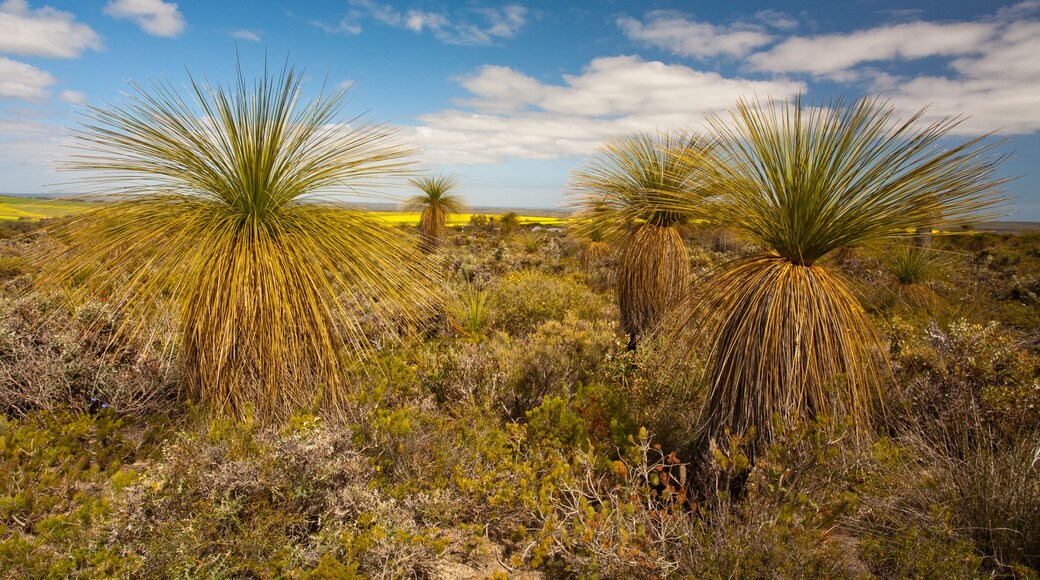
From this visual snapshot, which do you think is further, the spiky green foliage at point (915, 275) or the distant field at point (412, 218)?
the spiky green foliage at point (915, 275)

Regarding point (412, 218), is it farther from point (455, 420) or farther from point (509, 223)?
point (509, 223)

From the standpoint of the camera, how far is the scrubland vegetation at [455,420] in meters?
2.67

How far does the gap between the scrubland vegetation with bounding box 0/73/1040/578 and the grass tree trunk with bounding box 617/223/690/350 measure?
1942 millimetres

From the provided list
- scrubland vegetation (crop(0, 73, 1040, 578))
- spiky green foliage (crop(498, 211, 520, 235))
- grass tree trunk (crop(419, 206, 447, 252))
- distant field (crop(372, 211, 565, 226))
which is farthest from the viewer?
spiky green foliage (crop(498, 211, 520, 235))

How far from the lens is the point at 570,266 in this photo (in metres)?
17.0

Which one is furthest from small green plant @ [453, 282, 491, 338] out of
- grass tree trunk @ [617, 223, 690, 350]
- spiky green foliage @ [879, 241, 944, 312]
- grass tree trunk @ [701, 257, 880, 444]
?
spiky green foliage @ [879, 241, 944, 312]

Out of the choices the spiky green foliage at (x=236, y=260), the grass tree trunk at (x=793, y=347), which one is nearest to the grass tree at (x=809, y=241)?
the grass tree trunk at (x=793, y=347)

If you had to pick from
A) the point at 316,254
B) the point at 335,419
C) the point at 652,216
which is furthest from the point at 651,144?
the point at 335,419

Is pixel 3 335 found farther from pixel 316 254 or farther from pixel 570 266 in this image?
pixel 570 266

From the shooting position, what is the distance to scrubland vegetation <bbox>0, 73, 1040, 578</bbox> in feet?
8.75

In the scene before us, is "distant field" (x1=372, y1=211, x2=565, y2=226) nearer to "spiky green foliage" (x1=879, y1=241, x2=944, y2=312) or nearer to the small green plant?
the small green plant

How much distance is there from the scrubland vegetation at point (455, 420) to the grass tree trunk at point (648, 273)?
1942 millimetres

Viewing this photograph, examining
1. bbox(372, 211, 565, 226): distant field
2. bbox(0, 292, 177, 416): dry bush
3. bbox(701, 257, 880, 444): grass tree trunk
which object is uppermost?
bbox(372, 211, 565, 226): distant field

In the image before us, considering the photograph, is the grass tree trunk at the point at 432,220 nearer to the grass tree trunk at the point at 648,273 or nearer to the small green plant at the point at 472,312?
the small green plant at the point at 472,312
